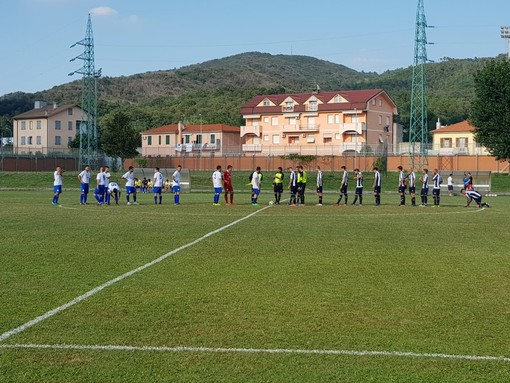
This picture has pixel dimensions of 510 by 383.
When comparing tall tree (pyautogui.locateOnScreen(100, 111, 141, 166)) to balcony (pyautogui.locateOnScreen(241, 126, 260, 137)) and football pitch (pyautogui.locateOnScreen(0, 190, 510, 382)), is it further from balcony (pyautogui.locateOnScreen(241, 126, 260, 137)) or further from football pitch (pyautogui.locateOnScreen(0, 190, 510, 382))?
football pitch (pyautogui.locateOnScreen(0, 190, 510, 382))

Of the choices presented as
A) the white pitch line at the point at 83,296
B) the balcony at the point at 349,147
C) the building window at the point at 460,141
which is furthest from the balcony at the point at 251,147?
the white pitch line at the point at 83,296

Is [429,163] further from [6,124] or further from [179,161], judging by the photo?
[6,124]

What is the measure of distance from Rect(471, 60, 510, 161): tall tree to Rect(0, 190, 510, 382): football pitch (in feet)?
149

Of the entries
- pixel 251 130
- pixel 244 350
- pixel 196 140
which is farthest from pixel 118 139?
pixel 244 350

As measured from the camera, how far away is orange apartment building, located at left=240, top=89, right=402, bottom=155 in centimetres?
8712

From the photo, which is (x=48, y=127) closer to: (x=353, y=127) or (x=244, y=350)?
(x=353, y=127)

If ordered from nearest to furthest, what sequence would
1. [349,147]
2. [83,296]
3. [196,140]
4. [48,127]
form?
[83,296], [349,147], [196,140], [48,127]

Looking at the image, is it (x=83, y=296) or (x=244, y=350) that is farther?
(x=83, y=296)

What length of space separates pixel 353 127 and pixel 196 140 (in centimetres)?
2565

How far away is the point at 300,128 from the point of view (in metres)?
92.2

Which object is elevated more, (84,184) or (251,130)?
(251,130)

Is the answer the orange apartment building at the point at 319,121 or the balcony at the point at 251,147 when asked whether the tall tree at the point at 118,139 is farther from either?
the balcony at the point at 251,147

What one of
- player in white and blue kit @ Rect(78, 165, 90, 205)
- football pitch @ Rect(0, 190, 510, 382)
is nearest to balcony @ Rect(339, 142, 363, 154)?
player in white and blue kit @ Rect(78, 165, 90, 205)

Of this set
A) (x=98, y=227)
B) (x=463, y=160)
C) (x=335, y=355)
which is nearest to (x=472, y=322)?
(x=335, y=355)
